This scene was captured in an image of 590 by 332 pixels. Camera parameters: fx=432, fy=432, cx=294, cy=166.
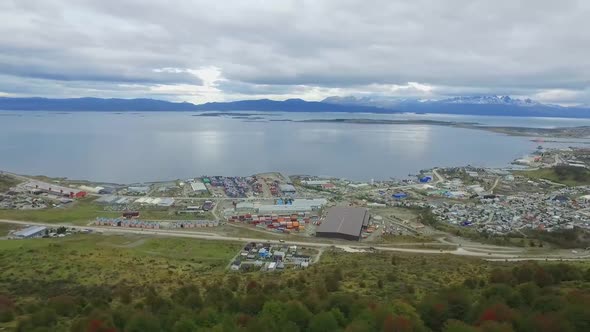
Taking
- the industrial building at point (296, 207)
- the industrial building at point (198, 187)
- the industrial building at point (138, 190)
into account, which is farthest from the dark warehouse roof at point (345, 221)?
the industrial building at point (138, 190)

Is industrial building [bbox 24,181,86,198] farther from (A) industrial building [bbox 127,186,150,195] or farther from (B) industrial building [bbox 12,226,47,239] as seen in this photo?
(B) industrial building [bbox 12,226,47,239]

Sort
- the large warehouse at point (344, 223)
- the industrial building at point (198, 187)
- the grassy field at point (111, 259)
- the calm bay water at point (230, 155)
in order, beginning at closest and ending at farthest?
the grassy field at point (111, 259), the large warehouse at point (344, 223), the industrial building at point (198, 187), the calm bay water at point (230, 155)

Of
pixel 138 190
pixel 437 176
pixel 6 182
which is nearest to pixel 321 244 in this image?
pixel 138 190

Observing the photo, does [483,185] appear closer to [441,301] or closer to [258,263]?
[258,263]

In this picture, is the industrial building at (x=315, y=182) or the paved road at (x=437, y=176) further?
the paved road at (x=437, y=176)

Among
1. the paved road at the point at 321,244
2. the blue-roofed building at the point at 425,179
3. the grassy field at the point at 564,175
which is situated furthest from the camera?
the blue-roofed building at the point at 425,179

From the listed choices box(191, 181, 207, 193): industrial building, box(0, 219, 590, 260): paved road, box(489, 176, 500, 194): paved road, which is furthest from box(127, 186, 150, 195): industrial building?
box(489, 176, 500, 194): paved road

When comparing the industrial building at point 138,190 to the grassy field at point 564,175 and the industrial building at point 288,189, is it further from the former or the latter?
the grassy field at point 564,175
